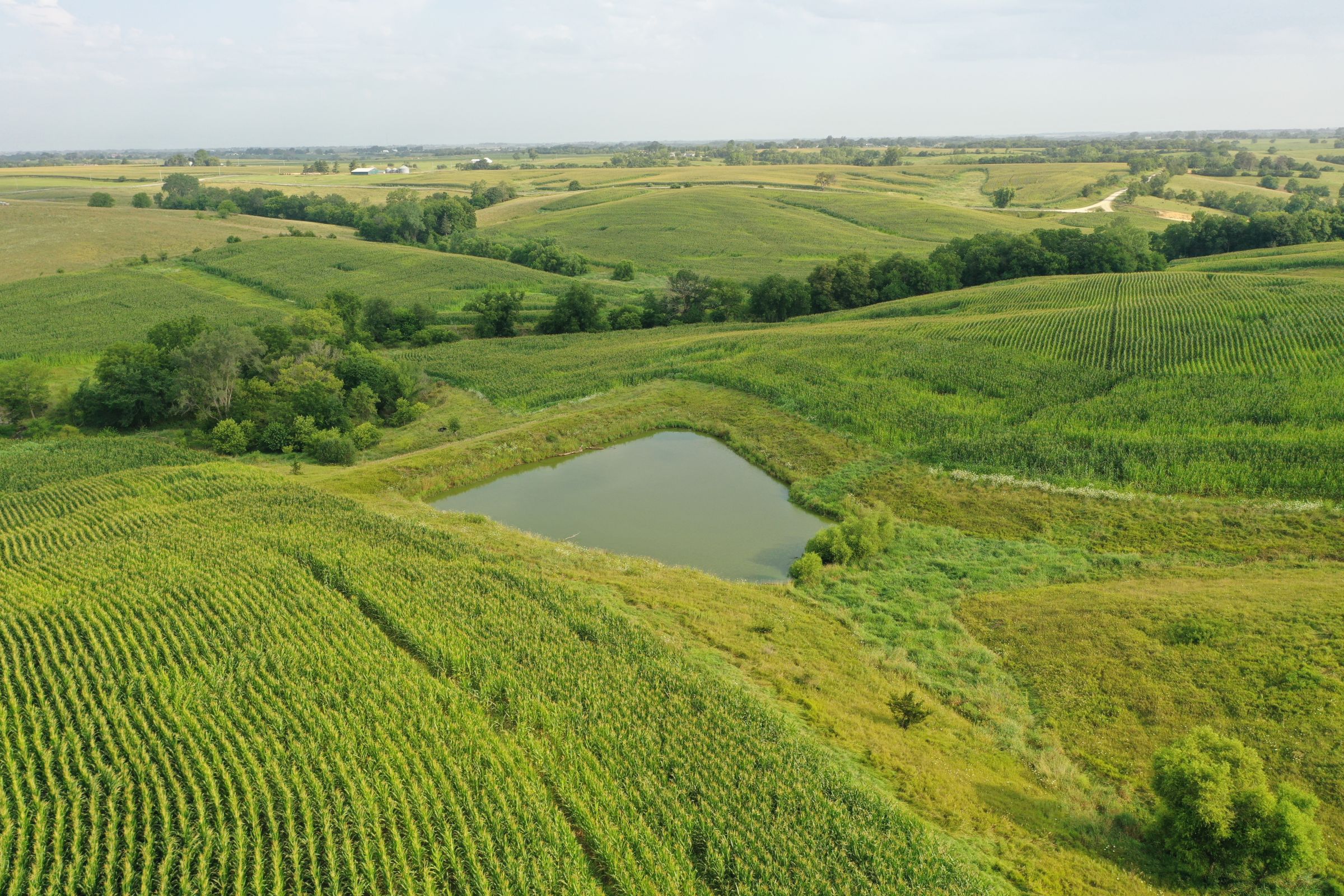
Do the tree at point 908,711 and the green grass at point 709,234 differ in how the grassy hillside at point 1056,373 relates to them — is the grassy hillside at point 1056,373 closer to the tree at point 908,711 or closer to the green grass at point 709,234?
the tree at point 908,711

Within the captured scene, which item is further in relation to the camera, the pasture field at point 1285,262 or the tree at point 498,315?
the tree at point 498,315

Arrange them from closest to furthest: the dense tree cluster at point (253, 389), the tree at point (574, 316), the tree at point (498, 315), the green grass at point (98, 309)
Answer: the dense tree cluster at point (253, 389) → the green grass at point (98, 309) → the tree at point (498, 315) → the tree at point (574, 316)

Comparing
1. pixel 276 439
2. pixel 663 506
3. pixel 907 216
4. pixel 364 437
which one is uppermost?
pixel 907 216

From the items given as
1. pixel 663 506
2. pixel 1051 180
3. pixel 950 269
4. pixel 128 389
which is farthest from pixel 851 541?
pixel 1051 180

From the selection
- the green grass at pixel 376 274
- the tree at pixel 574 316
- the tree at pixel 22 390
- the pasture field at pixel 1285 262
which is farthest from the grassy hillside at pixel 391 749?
the pasture field at pixel 1285 262

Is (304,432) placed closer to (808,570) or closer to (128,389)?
(128,389)
